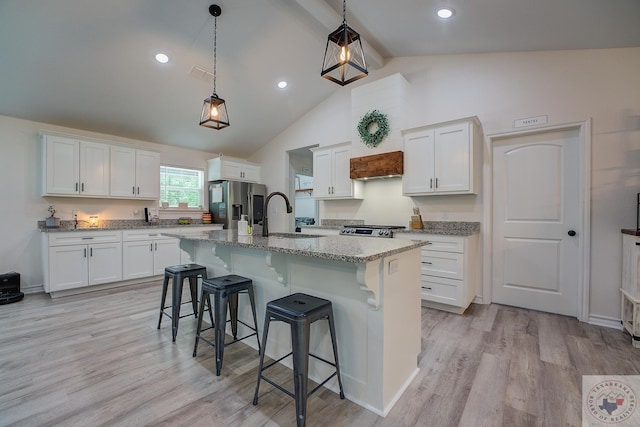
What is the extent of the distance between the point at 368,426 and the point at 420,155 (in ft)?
9.96

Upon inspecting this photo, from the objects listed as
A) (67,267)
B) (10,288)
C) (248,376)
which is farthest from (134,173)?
(248,376)

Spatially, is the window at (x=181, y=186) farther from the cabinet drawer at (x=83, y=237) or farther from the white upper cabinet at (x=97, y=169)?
the cabinet drawer at (x=83, y=237)

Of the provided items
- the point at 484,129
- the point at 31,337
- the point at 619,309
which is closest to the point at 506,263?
the point at 619,309

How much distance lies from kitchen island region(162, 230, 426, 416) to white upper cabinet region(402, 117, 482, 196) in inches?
68.9

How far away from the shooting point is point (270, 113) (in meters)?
5.28

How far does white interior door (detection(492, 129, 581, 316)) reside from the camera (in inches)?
122

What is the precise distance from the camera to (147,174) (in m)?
4.85

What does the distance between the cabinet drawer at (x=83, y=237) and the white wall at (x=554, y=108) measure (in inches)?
151

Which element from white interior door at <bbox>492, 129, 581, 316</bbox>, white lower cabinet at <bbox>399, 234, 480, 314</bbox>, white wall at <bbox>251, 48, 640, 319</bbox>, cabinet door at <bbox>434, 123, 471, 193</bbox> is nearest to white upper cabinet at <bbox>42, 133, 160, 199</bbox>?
white wall at <bbox>251, 48, 640, 319</bbox>

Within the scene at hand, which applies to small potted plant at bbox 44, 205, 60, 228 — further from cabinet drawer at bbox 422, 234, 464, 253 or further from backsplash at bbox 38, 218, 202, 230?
cabinet drawer at bbox 422, 234, 464, 253

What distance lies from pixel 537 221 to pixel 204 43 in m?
4.57

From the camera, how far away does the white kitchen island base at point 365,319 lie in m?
1.64

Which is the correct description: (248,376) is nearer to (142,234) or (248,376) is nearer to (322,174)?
(322,174)

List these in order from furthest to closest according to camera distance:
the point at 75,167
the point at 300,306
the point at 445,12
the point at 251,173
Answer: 1. the point at 251,173
2. the point at 75,167
3. the point at 445,12
4. the point at 300,306
